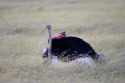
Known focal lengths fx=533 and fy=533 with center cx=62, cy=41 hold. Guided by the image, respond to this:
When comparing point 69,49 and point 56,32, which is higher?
point 69,49

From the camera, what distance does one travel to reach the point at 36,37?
539 inches

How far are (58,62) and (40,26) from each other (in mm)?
6631

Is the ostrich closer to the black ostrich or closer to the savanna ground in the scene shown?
the black ostrich

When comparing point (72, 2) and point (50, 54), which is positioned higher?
point (50, 54)

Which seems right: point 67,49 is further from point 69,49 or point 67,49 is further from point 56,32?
point 56,32

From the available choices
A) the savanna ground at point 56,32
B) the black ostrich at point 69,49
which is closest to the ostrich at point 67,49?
the black ostrich at point 69,49

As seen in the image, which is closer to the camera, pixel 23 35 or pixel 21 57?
pixel 21 57

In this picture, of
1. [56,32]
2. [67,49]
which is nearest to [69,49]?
[67,49]

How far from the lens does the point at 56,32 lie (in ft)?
48.3

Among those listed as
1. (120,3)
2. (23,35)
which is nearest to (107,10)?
(120,3)

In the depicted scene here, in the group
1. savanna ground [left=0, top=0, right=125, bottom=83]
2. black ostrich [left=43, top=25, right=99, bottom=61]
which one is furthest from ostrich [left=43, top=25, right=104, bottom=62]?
savanna ground [left=0, top=0, right=125, bottom=83]

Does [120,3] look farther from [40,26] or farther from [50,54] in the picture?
[50,54]

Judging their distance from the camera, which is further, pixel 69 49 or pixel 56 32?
pixel 56 32

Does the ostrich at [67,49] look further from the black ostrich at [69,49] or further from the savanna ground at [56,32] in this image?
the savanna ground at [56,32]
